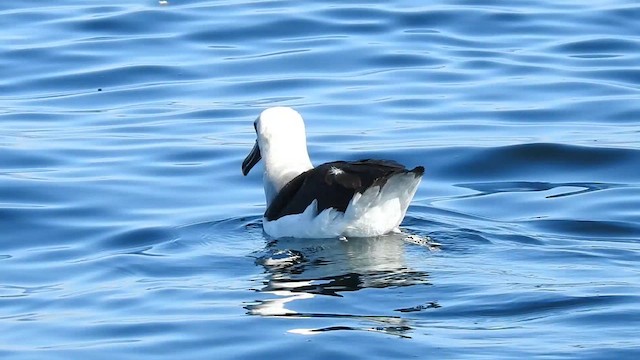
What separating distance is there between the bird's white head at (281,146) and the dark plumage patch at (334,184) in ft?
2.25

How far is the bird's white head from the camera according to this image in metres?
13.9

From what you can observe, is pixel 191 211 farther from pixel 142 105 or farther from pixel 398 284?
pixel 142 105

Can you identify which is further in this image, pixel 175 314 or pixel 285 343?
pixel 175 314

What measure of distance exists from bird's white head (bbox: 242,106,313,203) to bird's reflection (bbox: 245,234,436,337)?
43.5 inches

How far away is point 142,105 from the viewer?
62.3ft

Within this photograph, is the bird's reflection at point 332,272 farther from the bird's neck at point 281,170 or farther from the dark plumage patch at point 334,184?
the bird's neck at point 281,170

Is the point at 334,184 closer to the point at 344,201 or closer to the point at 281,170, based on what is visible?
the point at 344,201

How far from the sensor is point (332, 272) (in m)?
11.7

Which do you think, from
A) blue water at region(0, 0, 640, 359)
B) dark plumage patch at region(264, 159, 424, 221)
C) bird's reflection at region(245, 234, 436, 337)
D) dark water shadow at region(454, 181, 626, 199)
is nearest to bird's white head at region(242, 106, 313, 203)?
blue water at region(0, 0, 640, 359)

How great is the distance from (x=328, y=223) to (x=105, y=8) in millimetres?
13118

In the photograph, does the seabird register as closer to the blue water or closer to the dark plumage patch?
the dark plumage patch

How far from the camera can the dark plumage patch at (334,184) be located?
39.9 ft

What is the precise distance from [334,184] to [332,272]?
96 centimetres

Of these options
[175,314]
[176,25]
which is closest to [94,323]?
[175,314]
